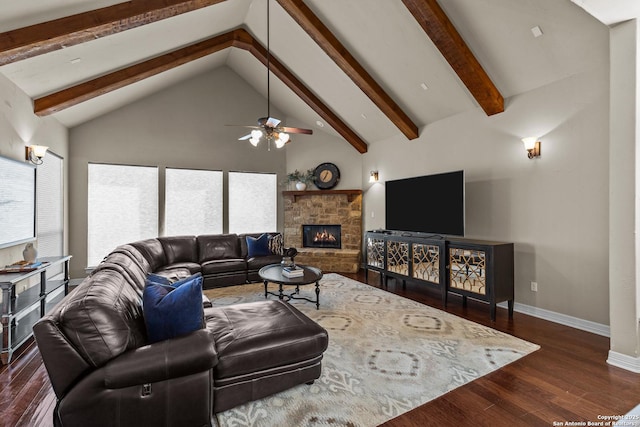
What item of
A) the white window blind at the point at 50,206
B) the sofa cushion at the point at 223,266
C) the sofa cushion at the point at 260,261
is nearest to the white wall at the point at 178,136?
the white window blind at the point at 50,206

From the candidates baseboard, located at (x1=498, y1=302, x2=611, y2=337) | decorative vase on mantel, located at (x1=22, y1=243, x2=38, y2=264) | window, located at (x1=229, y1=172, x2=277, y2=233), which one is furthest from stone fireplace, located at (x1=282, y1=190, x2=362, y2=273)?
decorative vase on mantel, located at (x1=22, y1=243, x2=38, y2=264)

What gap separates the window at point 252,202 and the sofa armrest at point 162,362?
510cm

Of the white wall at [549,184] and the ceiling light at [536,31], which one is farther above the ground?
the ceiling light at [536,31]

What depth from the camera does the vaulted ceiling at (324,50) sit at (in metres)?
3.05

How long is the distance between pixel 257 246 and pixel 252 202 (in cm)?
151

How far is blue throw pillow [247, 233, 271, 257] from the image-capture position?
5.82 metres

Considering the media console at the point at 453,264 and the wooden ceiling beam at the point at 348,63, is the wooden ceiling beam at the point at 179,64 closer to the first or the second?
the wooden ceiling beam at the point at 348,63

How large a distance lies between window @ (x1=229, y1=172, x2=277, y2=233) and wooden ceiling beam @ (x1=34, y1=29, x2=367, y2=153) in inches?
76.9

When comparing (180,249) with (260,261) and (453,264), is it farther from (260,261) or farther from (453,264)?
(453,264)

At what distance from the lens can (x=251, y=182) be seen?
7023 mm

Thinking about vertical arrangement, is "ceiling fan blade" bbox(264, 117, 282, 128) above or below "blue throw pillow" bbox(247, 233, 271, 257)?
above

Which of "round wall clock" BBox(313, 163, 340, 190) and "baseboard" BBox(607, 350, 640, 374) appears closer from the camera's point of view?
"baseboard" BBox(607, 350, 640, 374)

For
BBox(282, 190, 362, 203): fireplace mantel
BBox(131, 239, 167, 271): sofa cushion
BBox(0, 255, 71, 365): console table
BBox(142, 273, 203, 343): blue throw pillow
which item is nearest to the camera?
BBox(142, 273, 203, 343): blue throw pillow

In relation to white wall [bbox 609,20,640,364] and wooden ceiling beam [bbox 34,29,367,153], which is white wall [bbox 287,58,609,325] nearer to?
white wall [bbox 609,20,640,364]
